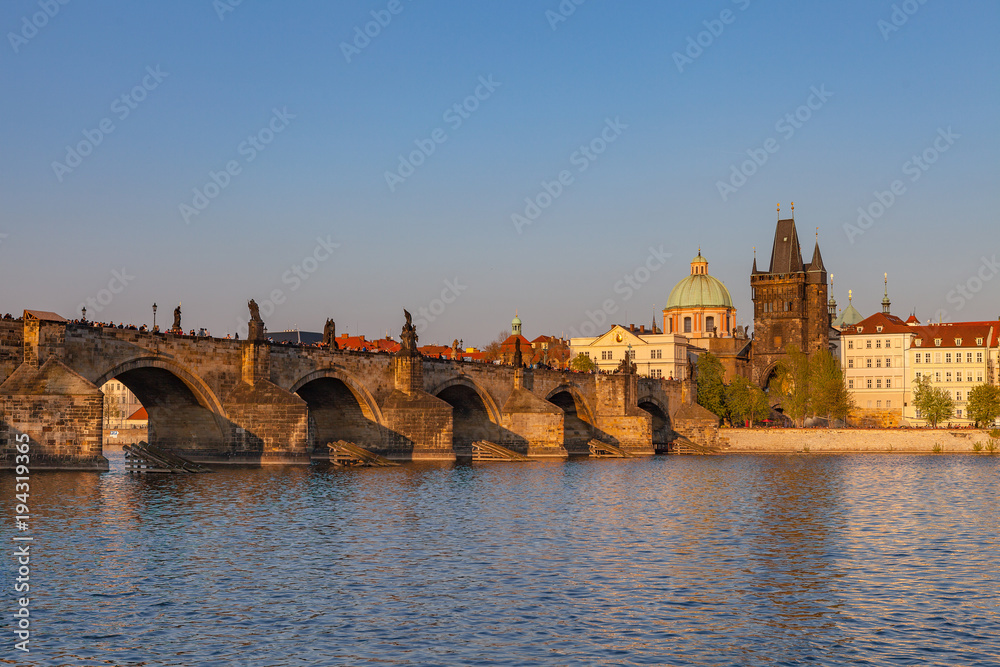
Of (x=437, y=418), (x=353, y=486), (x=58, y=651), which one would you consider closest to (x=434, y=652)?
(x=58, y=651)

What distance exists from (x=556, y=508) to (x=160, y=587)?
2019 centimetres

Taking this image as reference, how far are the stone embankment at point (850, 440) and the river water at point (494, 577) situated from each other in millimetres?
51024

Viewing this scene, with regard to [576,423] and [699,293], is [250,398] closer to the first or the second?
[576,423]

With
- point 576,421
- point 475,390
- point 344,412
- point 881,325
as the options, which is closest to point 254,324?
point 344,412

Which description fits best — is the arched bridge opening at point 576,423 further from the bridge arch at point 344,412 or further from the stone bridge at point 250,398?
the bridge arch at point 344,412

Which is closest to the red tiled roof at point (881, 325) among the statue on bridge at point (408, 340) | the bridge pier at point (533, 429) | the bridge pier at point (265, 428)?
the bridge pier at point (533, 429)

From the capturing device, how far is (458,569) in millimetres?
25812

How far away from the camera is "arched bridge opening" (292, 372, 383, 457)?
66.4 m

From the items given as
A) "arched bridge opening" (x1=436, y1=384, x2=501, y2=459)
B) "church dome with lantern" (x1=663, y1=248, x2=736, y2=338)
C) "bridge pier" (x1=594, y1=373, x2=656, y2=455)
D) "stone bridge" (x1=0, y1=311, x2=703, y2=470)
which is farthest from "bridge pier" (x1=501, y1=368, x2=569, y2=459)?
"church dome with lantern" (x1=663, y1=248, x2=736, y2=338)

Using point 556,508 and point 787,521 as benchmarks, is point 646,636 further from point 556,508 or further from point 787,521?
point 556,508

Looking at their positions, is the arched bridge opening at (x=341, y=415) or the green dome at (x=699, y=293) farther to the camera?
the green dome at (x=699, y=293)

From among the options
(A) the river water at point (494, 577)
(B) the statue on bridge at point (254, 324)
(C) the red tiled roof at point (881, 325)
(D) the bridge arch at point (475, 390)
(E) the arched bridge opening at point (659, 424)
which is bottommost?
(A) the river water at point (494, 577)

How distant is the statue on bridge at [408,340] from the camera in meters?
69.0

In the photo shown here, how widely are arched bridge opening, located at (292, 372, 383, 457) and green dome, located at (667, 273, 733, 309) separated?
99.0 meters
